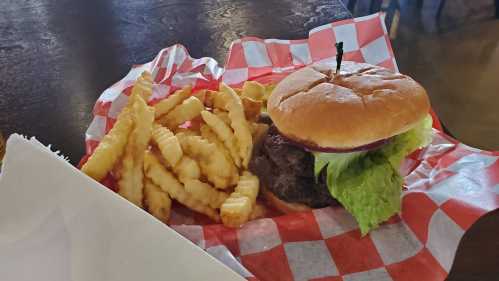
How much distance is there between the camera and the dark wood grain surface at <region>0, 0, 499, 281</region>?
1.63 meters

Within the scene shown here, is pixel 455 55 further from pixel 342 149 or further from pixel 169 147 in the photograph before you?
pixel 169 147

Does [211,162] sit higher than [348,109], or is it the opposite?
[348,109]

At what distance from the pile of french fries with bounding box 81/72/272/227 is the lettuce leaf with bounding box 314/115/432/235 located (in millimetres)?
204

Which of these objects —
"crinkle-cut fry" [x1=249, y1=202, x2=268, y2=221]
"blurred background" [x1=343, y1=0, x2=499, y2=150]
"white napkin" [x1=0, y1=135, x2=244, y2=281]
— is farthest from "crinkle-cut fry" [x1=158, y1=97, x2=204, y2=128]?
"blurred background" [x1=343, y1=0, x2=499, y2=150]

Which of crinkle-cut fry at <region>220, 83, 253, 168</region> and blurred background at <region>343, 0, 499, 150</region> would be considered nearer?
crinkle-cut fry at <region>220, 83, 253, 168</region>

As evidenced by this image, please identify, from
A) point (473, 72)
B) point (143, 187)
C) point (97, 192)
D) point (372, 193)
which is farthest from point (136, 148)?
point (473, 72)

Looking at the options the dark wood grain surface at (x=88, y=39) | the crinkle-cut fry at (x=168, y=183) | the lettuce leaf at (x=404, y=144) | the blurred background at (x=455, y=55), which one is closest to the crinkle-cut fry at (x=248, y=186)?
the crinkle-cut fry at (x=168, y=183)

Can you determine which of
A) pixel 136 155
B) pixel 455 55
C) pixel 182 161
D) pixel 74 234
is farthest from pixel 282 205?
pixel 455 55

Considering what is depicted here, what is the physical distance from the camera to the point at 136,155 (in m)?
1.25

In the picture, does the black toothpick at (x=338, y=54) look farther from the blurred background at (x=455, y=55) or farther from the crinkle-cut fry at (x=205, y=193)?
the blurred background at (x=455, y=55)

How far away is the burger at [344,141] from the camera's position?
121 cm

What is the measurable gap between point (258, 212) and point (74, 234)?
1.88 feet

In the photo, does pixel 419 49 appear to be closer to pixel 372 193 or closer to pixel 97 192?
pixel 372 193

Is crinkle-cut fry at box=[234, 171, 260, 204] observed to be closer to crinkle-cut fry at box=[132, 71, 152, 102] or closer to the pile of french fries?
the pile of french fries
